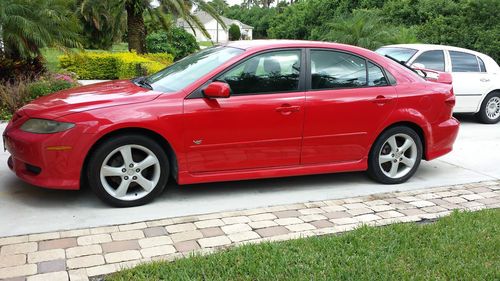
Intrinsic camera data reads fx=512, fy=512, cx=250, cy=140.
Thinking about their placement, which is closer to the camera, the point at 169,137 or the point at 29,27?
the point at 169,137

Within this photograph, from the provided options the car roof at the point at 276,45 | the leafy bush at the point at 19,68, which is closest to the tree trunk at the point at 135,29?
the leafy bush at the point at 19,68

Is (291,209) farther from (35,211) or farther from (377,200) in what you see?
(35,211)

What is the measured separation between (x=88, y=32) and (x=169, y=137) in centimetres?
3006

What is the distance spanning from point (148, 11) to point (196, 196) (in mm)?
14360

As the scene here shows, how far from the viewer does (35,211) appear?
460 cm

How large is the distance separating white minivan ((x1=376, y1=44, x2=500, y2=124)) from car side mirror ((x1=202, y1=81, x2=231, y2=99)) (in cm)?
555

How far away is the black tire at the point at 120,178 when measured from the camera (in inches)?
179

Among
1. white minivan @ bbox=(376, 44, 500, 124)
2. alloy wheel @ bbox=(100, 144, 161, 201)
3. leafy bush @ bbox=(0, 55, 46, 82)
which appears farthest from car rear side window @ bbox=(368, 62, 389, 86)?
leafy bush @ bbox=(0, 55, 46, 82)

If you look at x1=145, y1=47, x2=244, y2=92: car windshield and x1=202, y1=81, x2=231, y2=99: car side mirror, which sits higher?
x1=145, y1=47, x2=244, y2=92: car windshield

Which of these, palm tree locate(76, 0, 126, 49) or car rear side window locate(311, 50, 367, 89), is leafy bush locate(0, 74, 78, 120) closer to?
car rear side window locate(311, 50, 367, 89)

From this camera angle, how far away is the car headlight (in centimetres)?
445

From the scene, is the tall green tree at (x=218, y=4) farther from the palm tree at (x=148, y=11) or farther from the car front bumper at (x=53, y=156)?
the car front bumper at (x=53, y=156)

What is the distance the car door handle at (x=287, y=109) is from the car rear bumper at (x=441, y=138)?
5.80 feet

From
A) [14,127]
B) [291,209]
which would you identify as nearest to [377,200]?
[291,209]
